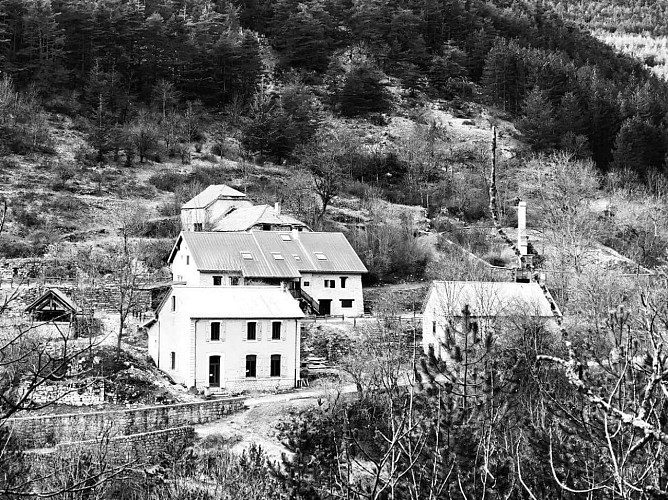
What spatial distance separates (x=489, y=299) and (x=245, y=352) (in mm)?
8826

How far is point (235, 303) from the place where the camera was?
36.8 meters

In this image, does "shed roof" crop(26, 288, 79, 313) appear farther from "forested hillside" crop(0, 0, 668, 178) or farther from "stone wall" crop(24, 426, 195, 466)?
"forested hillside" crop(0, 0, 668, 178)

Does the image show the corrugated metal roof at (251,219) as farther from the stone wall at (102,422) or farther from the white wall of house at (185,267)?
the stone wall at (102,422)

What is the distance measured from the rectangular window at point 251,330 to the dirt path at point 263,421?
9.17 ft

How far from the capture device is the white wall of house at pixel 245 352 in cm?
3522

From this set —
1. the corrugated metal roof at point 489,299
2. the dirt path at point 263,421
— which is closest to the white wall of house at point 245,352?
the dirt path at point 263,421

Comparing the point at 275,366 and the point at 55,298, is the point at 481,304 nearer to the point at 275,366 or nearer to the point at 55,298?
the point at 275,366

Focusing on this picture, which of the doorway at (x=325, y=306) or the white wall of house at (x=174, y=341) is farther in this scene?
the doorway at (x=325, y=306)

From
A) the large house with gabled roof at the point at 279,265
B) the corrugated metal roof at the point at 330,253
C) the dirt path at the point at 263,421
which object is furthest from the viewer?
the corrugated metal roof at the point at 330,253

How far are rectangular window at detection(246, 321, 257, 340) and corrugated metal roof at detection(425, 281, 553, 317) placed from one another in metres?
6.70

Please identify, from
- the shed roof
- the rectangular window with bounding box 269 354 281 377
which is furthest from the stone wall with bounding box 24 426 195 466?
the shed roof

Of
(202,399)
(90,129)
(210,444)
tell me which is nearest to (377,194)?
(90,129)

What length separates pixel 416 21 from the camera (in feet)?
313

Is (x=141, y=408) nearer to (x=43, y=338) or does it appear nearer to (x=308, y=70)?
(x=43, y=338)
